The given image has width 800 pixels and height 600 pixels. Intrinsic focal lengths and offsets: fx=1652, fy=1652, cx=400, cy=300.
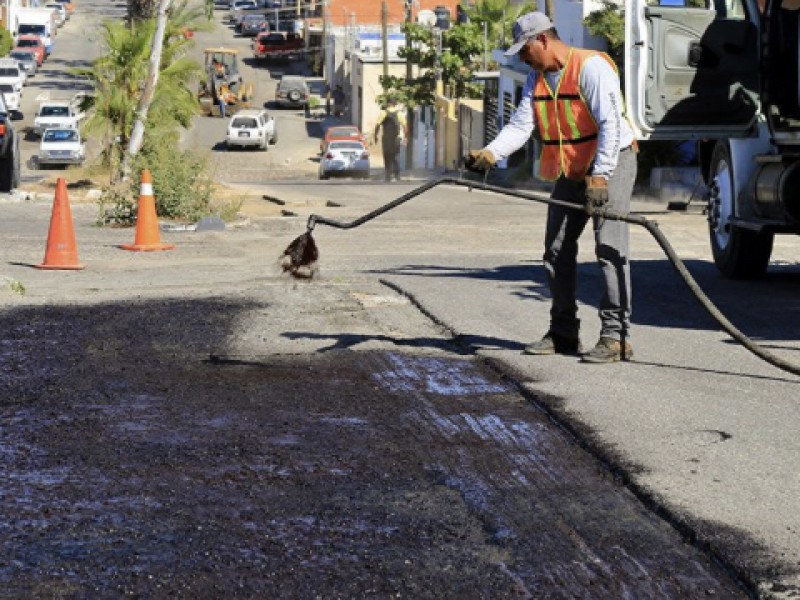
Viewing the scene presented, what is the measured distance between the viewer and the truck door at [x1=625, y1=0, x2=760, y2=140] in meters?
12.2

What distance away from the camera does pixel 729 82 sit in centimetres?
1235

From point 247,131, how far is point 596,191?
53648 millimetres

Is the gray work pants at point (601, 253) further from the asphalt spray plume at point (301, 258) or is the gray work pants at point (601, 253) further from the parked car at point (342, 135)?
the parked car at point (342, 135)

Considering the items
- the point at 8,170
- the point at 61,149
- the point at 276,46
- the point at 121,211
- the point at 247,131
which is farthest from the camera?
the point at 276,46

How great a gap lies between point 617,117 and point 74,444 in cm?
332

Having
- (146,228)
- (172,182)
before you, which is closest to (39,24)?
(172,182)

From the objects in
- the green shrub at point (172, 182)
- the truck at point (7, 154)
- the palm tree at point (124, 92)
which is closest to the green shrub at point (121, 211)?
the green shrub at point (172, 182)

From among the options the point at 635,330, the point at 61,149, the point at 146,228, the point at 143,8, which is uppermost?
the point at 143,8

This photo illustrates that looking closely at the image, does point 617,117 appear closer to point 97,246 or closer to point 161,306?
point 161,306

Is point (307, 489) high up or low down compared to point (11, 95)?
down

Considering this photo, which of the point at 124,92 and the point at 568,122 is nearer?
the point at 568,122

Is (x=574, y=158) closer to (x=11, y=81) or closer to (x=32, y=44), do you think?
(x=11, y=81)

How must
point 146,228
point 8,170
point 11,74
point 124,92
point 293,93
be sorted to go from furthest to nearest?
point 293,93 → point 11,74 → point 124,92 → point 8,170 → point 146,228

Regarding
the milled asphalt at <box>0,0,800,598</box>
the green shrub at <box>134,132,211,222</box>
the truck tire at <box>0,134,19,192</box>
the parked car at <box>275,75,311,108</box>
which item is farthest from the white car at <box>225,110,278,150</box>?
the green shrub at <box>134,132,211,222</box>
